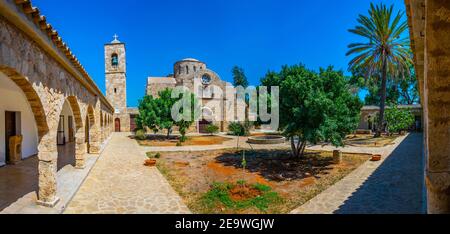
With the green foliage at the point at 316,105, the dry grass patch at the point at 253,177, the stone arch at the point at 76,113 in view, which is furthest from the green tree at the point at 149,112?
the green foliage at the point at 316,105

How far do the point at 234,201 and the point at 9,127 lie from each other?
1061cm

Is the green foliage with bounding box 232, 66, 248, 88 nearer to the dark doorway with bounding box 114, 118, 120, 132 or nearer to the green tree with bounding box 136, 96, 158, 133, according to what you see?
the dark doorway with bounding box 114, 118, 120, 132

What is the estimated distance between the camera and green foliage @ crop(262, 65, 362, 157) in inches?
424

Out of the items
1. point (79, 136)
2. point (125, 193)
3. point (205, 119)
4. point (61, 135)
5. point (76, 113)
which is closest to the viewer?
point (125, 193)

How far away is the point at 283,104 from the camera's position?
12.0 m

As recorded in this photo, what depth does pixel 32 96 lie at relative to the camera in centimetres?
538

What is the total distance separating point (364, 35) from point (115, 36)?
29.6m

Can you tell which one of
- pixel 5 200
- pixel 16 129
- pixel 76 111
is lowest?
pixel 5 200

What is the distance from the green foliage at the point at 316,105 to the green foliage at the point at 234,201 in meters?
3.72

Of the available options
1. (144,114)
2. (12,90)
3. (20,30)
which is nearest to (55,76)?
(20,30)

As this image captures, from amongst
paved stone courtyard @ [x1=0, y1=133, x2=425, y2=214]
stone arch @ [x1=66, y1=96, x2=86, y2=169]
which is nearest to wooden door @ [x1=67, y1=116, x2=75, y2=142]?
paved stone courtyard @ [x1=0, y1=133, x2=425, y2=214]

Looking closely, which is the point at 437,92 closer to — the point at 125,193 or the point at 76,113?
the point at 125,193

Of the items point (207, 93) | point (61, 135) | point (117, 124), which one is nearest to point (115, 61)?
point (117, 124)
